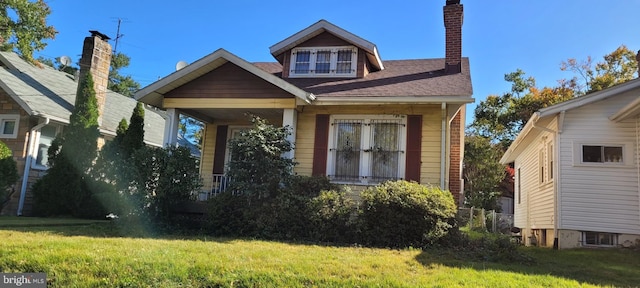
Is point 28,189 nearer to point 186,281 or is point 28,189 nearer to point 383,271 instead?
point 186,281

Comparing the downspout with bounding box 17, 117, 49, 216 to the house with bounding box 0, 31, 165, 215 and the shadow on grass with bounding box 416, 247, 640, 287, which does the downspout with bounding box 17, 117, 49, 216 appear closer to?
the house with bounding box 0, 31, 165, 215

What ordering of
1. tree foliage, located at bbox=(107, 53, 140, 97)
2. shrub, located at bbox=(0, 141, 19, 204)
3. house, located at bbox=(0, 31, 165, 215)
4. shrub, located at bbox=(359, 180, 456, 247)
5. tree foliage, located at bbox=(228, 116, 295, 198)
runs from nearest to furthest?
shrub, located at bbox=(359, 180, 456, 247)
tree foliage, located at bbox=(228, 116, 295, 198)
shrub, located at bbox=(0, 141, 19, 204)
house, located at bbox=(0, 31, 165, 215)
tree foliage, located at bbox=(107, 53, 140, 97)

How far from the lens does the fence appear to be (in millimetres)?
16516

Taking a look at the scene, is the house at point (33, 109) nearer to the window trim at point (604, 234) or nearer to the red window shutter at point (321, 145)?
the red window shutter at point (321, 145)

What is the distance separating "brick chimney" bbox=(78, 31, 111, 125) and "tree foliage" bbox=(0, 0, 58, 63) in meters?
4.75

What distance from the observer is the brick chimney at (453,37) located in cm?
1276

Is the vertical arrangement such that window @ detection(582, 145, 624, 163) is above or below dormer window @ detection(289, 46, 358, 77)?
below

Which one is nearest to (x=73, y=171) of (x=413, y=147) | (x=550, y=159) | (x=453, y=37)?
(x=413, y=147)

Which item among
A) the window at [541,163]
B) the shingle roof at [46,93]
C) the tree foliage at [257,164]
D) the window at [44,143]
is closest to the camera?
the tree foliage at [257,164]

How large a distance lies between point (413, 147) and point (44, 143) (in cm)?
1118

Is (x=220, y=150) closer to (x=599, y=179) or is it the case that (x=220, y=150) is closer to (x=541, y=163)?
(x=541, y=163)

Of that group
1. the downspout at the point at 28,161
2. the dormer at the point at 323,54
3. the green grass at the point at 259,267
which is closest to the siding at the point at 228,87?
the dormer at the point at 323,54

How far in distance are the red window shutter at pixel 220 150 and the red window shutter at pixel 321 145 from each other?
3028mm

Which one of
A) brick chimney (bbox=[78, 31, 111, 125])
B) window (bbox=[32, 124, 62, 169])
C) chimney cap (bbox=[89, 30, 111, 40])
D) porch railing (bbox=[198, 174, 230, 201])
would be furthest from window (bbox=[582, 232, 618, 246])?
chimney cap (bbox=[89, 30, 111, 40])
